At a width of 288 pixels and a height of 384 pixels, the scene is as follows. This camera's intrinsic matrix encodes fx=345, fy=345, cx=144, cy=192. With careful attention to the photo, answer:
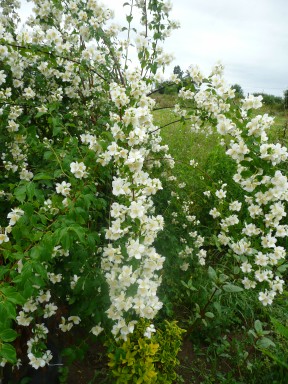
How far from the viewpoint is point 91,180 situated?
64.9 inches

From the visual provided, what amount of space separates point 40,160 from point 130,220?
3.44 ft

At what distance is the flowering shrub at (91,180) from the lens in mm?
1425

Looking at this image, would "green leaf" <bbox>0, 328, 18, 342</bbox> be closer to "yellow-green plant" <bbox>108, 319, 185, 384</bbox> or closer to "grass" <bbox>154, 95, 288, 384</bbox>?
"yellow-green plant" <bbox>108, 319, 185, 384</bbox>

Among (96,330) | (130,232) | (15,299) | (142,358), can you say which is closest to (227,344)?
(142,358)

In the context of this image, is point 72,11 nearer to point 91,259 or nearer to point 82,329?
point 91,259

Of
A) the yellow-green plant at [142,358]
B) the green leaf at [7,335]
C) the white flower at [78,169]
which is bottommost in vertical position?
the yellow-green plant at [142,358]

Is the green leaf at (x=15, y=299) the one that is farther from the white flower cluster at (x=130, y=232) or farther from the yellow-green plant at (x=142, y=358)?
the yellow-green plant at (x=142, y=358)

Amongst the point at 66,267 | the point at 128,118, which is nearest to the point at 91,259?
the point at 66,267

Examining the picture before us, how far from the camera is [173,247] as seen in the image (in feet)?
9.13

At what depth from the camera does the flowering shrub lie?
4.67 feet

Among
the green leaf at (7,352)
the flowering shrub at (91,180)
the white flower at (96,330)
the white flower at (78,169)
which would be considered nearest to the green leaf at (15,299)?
the flowering shrub at (91,180)

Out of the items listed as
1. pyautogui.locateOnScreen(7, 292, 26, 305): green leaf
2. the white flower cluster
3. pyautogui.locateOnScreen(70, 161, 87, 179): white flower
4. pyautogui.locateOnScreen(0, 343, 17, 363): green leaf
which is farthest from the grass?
pyautogui.locateOnScreen(0, 343, 17, 363): green leaf

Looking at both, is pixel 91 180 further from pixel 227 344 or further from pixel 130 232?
pixel 227 344

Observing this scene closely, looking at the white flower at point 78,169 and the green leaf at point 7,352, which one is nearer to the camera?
the green leaf at point 7,352
